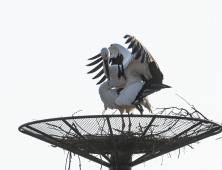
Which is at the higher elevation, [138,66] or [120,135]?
[138,66]

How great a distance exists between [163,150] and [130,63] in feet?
7.00

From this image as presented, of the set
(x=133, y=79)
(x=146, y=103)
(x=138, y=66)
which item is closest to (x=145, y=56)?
(x=138, y=66)

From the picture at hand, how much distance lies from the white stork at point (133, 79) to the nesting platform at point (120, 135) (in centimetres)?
112

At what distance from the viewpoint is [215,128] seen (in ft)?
28.6

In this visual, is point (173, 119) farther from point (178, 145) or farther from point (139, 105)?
point (139, 105)

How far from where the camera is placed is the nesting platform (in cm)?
814

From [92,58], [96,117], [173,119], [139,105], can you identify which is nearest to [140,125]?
[173,119]

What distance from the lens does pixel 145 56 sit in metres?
9.98

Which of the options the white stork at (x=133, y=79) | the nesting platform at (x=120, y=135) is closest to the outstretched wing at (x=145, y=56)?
the white stork at (x=133, y=79)

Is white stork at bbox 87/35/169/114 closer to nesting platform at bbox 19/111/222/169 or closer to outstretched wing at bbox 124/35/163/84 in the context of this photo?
outstretched wing at bbox 124/35/163/84

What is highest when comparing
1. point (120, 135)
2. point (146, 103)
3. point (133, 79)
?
point (133, 79)

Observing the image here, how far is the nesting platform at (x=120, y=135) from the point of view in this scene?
26.7ft

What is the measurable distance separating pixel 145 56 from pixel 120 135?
192cm

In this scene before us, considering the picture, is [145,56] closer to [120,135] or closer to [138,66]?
[138,66]
